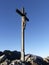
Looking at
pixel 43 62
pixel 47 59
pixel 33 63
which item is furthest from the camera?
pixel 47 59

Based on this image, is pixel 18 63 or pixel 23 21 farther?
pixel 23 21

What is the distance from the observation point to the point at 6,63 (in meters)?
30.2

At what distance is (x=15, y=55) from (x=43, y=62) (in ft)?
20.9

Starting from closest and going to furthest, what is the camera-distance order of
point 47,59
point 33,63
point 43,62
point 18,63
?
point 18,63 < point 33,63 < point 43,62 < point 47,59

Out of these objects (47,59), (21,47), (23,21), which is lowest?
(47,59)

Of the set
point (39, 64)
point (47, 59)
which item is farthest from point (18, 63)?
point (47, 59)

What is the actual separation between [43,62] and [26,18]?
32.7 ft

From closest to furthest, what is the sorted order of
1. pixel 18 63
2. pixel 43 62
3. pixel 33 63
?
1. pixel 18 63
2. pixel 33 63
3. pixel 43 62

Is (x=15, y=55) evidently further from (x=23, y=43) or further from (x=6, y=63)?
(x=6, y=63)

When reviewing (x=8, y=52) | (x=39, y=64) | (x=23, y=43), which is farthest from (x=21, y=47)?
(x=39, y=64)

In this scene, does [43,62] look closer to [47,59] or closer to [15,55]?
[47,59]

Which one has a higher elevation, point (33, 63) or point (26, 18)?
point (26, 18)

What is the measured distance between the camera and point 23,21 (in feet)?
126

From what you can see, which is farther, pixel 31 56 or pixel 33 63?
pixel 31 56
